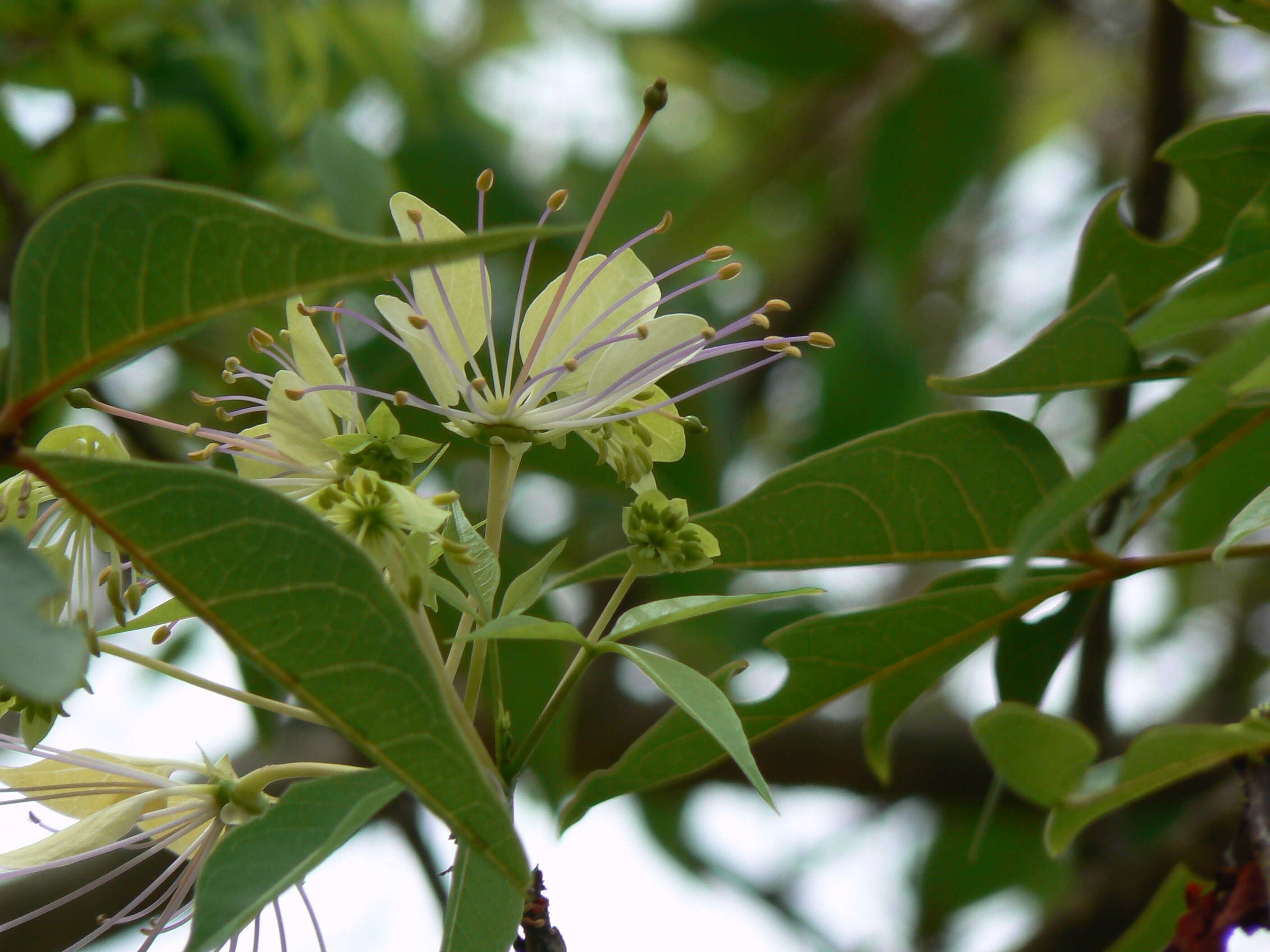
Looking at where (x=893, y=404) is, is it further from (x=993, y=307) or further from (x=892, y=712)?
(x=892, y=712)

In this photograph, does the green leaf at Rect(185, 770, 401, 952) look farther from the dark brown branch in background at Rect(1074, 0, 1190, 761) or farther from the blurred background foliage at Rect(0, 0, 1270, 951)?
the dark brown branch in background at Rect(1074, 0, 1190, 761)

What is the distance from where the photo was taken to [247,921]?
0.43m

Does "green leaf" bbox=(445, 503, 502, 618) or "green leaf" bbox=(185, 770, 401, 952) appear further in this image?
"green leaf" bbox=(445, 503, 502, 618)

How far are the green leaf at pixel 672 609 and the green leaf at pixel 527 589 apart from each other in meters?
0.05

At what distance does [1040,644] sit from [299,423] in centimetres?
48

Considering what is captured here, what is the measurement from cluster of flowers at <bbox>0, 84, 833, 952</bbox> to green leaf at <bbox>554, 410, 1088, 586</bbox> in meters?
0.05

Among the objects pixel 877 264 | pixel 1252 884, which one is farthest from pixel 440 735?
pixel 877 264

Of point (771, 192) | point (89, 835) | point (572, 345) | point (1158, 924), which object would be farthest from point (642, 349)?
point (771, 192)

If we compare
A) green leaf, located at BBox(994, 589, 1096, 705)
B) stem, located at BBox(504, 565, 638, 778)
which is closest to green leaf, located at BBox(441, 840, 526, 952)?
stem, located at BBox(504, 565, 638, 778)

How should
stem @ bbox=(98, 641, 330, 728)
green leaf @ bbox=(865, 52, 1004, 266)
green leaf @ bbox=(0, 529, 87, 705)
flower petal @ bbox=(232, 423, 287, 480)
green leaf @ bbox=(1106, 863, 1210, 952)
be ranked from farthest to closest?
green leaf @ bbox=(865, 52, 1004, 266), green leaf @ bbox=(1106, 863, 1210, 952), flower petal @ bbox=(232, 423, 287, 480), stem @ bbox=(98, 641, 330, 728), green leaf @ bbox=(0, 529, 87, 705)

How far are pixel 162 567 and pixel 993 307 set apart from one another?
2.22 m

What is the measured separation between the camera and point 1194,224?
0.75 metres

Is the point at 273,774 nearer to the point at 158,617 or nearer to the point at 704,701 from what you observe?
the point at 158,617

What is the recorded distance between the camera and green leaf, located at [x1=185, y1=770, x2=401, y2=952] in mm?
431
